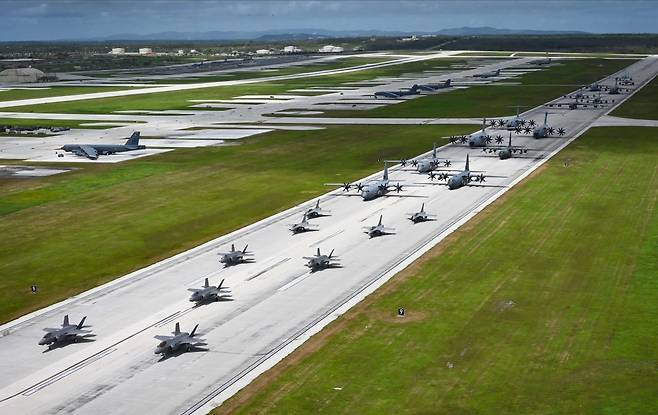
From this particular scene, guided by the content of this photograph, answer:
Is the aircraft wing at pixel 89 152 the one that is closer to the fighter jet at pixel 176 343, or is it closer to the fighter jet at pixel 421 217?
the fighter jet at pixel 421 217

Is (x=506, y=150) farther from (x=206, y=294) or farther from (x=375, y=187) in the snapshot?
(x=206, y=294)

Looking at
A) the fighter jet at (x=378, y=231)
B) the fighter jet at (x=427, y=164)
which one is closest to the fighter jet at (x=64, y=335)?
the fighter jet at (x=378, y=231)

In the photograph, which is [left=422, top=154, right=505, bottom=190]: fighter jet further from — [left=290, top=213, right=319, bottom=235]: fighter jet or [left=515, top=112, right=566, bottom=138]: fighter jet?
[left=515, top=112, right=566, bottom=138]: fighter jet

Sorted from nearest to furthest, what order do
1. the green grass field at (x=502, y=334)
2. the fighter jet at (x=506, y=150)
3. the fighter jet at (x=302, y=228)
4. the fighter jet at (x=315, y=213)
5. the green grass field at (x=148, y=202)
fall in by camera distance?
the green grass field at (x=502, y=334)
the green grass field at (x=148, y=202)
the fighter jet at (x=302, y=228)
the fighter jet at (x=315, y=213)
the fighter jet at (x=506, y=150)

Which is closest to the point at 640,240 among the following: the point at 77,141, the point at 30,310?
the point at 30,310

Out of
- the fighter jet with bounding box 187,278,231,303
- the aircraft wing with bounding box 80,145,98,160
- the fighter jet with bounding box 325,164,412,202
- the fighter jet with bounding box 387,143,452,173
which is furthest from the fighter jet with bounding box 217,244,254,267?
the aircraft wing with bounding box 80,145,98,160

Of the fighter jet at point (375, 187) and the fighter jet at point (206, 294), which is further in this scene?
the fighter jet at point (375, 187)
